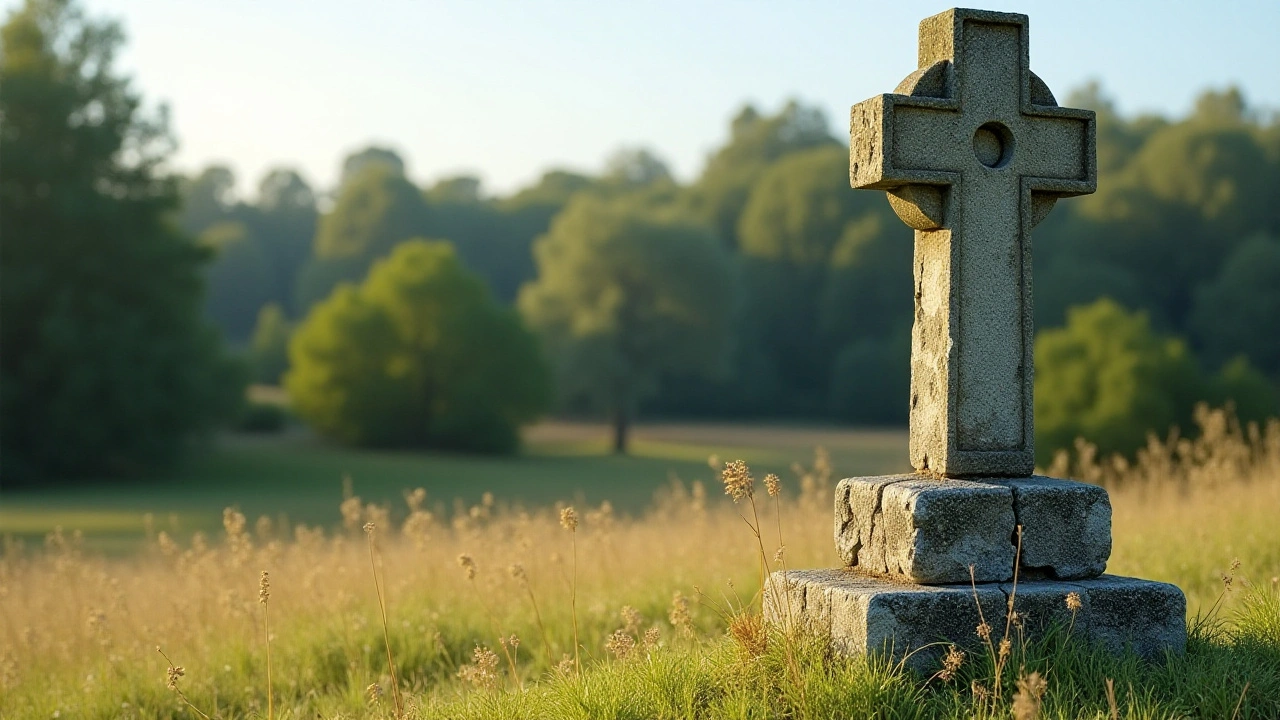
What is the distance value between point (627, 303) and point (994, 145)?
149 feet

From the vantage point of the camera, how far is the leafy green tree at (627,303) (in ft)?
164

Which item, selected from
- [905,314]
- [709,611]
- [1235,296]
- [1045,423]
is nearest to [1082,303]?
[1235,296]

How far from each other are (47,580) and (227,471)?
101ft

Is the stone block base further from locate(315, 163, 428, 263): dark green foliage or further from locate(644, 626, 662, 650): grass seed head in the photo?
locate(315, 163, 428, 263): dark green foliage

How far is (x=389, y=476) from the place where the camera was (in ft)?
121

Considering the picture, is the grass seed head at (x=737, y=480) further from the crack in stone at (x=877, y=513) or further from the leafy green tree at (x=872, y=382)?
the leafy green tree at (x=872, y=382)

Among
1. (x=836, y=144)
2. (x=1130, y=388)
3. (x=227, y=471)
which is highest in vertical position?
(x=836, y=144)

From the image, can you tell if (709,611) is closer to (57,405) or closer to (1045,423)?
(1045,423)

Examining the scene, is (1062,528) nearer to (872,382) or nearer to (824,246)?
(872,382)

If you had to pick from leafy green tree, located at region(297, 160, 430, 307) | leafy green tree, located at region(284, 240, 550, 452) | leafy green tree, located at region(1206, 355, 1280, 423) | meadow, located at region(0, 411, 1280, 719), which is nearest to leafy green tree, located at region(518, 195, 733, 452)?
leafy green tree, located at region(284, 240, 550, 452)

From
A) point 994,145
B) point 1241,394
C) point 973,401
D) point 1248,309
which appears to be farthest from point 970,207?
point 1248,309

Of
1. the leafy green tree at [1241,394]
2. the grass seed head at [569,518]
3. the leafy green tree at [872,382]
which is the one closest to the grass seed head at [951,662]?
the grass seed head at [569,518]

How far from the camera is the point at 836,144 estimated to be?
8244 centimetres

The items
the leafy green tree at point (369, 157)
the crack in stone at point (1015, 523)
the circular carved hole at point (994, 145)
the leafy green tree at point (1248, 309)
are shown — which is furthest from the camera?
→ the leafy green tree at point (369, 157)
